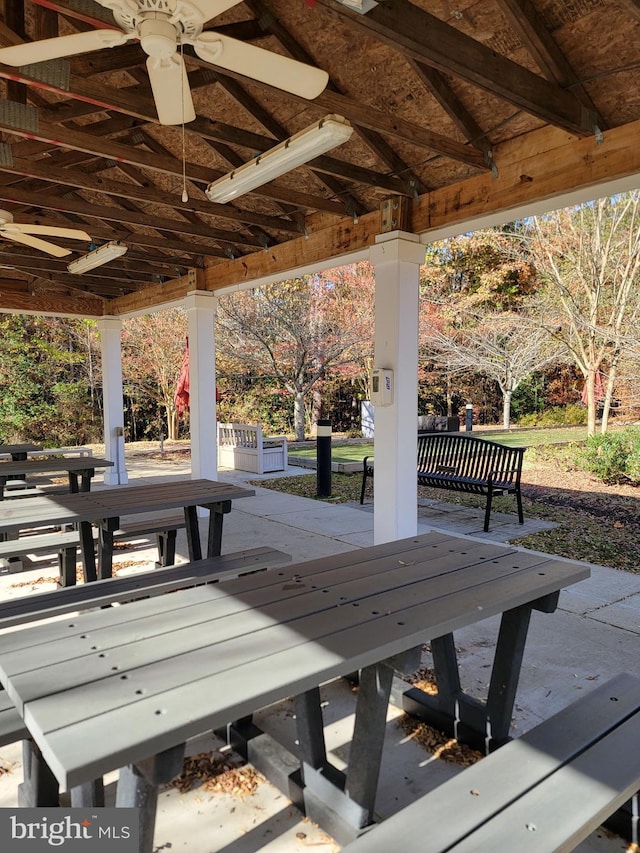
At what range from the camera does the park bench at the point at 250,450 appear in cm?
949

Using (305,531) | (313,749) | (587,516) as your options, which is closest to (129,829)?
(313,749)

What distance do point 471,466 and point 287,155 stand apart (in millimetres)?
4097

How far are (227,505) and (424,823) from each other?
260 cm

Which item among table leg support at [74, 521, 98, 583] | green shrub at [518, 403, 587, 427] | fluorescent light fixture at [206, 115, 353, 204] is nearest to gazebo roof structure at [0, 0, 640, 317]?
fluorescent light fixture at [206, 115, 353, 204]

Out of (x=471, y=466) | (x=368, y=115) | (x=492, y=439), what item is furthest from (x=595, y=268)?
(x=368, y=115)

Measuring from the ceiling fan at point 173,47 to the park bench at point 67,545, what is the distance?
2537 millimetres

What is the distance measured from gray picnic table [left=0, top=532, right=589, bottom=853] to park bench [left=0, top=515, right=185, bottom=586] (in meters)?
1.88

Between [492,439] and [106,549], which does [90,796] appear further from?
[492,439]

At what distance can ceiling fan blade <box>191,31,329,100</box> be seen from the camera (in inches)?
81.7

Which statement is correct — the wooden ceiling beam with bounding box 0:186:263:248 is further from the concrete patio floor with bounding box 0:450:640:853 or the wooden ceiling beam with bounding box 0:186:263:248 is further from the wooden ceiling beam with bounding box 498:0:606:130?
the wooden ceiling beam with bounding box 498:0:606:130

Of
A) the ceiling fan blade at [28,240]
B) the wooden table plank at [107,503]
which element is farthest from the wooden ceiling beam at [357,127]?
the wooden table plank at [107,503]

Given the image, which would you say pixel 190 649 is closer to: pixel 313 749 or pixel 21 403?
pixel 313 749

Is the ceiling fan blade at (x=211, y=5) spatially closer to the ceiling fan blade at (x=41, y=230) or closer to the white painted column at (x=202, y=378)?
the ceiling fan blade at (x=41, y=230)

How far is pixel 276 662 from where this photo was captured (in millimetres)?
1418
